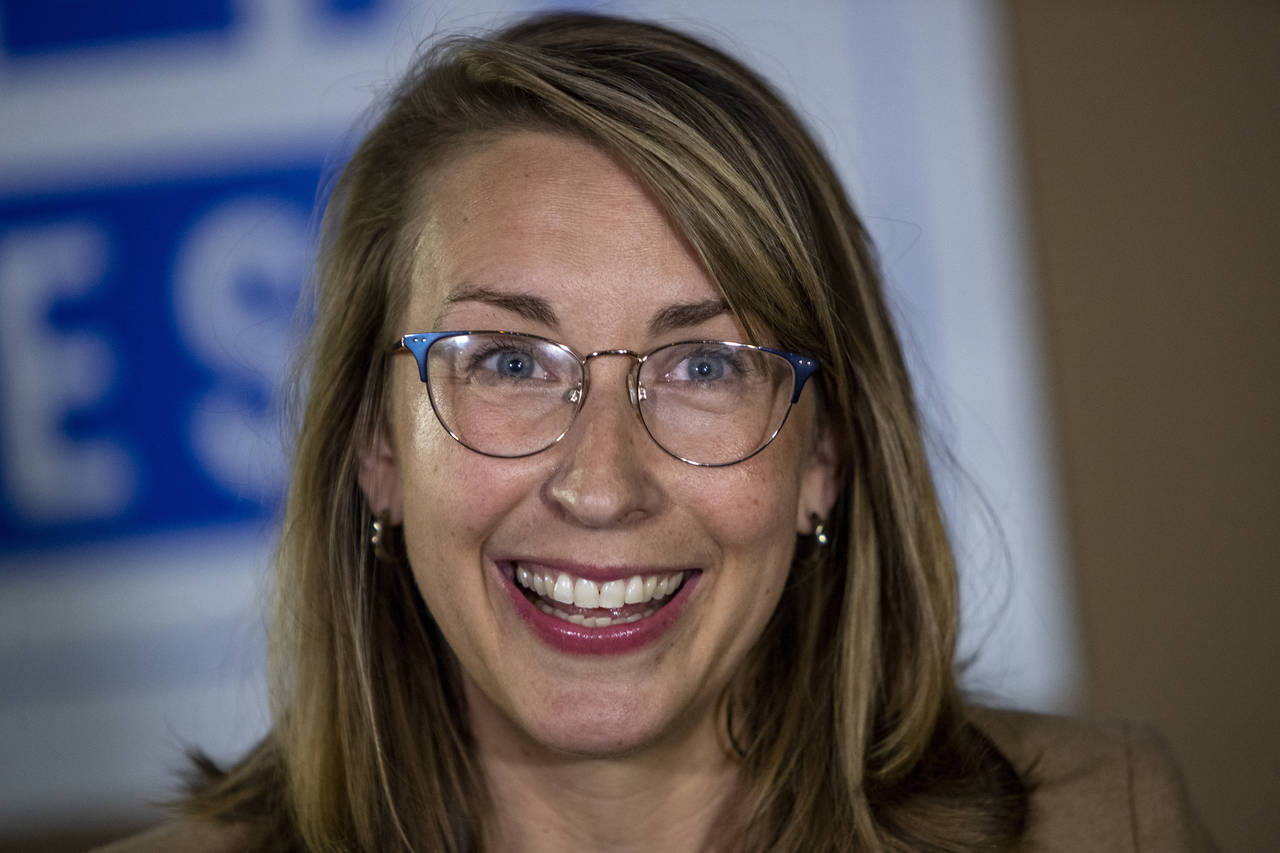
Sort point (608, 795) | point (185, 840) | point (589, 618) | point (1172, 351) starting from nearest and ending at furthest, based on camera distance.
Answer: point (589, 618) < point (608, 795) < point (185, 840) < point (1172, 351)

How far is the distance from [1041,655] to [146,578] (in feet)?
6.74

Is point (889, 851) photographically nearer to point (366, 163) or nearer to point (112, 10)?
point (366, 163)

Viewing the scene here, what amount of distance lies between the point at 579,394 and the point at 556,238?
0.62ft

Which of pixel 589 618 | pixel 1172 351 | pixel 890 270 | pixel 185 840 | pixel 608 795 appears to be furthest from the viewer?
pixel 1172 351

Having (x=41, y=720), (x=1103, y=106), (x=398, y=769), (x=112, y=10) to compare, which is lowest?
(x=41, y=720)

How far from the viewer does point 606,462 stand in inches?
53.9

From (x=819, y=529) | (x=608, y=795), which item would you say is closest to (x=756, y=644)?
(x=819, y=529)

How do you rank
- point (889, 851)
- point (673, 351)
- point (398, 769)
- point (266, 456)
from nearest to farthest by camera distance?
point (673, 351) < point (889, 851) < point (398, 769) < point (266, 456)

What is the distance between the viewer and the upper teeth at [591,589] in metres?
1.45

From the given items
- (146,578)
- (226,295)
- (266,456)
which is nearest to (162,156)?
(226,295)

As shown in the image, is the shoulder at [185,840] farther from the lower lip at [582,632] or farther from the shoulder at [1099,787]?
the shoulder at [1099,787]

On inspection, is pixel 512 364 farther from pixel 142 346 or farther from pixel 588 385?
pixel 142 346

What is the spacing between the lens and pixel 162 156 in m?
2.96

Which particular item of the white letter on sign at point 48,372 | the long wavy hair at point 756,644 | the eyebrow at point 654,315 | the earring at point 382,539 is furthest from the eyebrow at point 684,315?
the white letter on sign at point 48,372
